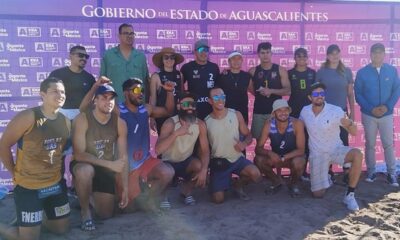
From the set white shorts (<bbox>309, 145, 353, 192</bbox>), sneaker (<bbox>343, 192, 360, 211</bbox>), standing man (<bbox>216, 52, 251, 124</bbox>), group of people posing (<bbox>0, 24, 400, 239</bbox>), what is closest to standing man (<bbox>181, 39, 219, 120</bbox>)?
group of people posing (<bbox>0, 24, 400, 239</bbox>)

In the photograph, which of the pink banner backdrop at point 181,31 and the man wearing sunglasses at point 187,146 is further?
the pink banner backdrop at point 181,31

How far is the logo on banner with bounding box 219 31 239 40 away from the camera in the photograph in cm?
609

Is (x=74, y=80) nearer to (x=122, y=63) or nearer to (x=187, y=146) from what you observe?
(x=122, y=63)

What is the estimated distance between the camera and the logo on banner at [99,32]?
226 inches

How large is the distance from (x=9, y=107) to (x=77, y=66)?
1.55m

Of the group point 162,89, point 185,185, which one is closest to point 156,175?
point 185,185

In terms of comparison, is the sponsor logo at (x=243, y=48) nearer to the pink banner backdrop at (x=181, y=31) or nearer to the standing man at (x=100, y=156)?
the pink banner backdrop at (x=181, y=31)

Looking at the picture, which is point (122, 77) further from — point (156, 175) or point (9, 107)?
point (9, 107)

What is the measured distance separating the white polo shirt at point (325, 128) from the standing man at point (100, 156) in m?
2.31

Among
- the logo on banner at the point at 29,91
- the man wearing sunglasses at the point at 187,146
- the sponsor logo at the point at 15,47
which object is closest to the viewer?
the man wearing sunglasses at the point at 187,146

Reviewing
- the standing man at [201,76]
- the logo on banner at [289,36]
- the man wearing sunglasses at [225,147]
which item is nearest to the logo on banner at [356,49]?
the logo on banner at [289,36]

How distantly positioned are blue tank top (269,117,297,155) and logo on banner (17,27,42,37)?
345 centimetres

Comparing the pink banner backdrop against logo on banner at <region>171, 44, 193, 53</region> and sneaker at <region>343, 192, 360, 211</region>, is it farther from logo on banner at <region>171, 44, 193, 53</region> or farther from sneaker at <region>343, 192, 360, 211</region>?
sneaker at <region>343, 192, 360, 211</region>

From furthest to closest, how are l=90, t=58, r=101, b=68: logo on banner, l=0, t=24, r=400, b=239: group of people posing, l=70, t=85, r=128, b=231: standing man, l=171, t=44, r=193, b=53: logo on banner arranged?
1. l=171, t=44, r=193, b=53: logo on banner
2. l=90, t=58, r=101, b=68: logo on banner
3. l=70, t=85, r=128, b=231: standing man
4. l=0, t=24, r=400, b=239: group of people posing
